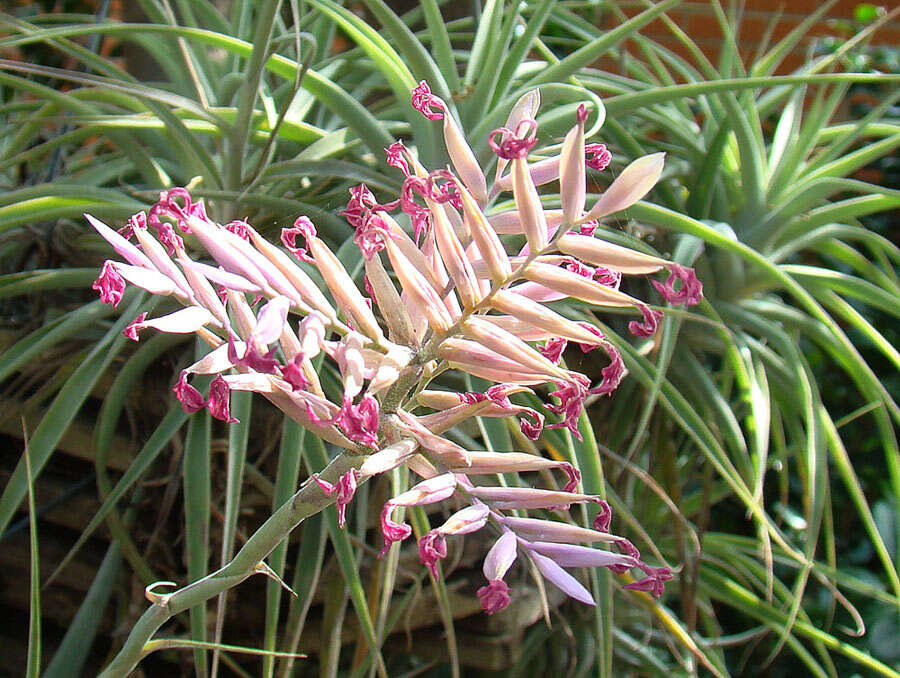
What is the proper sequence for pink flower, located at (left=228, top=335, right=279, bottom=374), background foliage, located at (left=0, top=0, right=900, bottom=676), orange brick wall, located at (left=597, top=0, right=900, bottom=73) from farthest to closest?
orange brick wall, located at (left=597, top=0, right=900, bottom=73) → background foliage, located at (left=0, top=0, right=900, bottom=676) → pink flower, located at (left=228, top=335, right=279, bottom=374)

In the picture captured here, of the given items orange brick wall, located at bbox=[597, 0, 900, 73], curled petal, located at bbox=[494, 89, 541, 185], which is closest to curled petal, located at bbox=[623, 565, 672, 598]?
curled petal, located at bbox=[494, 89, 541, 185]

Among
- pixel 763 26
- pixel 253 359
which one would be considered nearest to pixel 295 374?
pixel 253 359

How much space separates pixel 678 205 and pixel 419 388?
1.59 feet

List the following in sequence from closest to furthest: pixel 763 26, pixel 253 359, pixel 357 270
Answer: pixel 253 359 < pixel 357 270 < pixel 763 26

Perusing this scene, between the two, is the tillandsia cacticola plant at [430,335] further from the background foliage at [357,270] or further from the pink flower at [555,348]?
the background foliage at [357,270]

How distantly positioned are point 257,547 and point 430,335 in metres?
0.07

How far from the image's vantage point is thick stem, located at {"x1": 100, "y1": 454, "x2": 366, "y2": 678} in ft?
0.62

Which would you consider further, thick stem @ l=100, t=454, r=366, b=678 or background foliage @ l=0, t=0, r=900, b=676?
background foliage @ l=0, t=0, r=900, b=676

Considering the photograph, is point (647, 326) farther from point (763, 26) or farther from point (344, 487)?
point (763, 26)

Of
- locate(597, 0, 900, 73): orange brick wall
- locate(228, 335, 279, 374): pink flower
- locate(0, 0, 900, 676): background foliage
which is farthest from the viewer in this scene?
locate(597, 0, 900, 73): orange brick wall

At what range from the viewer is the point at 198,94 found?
24.5 inches

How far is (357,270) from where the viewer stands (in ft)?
1.27

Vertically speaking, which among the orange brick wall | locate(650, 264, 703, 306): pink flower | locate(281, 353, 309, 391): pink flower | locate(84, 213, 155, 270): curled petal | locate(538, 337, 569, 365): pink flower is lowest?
locate(538, 337, 569, 365): pink flower

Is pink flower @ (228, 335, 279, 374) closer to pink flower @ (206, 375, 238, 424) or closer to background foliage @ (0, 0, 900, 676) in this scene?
pink flower @ (206, 375, 238, 424)
